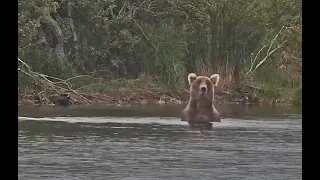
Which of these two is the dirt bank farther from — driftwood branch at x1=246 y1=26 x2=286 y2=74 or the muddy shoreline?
driftwood branch at x1=246 y1=26 x2=286 y2=74

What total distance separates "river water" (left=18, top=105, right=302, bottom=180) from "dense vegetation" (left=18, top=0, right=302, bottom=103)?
936 centimetres

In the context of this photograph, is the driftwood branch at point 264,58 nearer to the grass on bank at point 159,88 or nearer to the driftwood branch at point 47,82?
the grass on bank at point 159,88

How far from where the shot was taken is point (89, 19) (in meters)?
32.6

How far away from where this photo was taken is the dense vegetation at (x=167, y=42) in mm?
30344

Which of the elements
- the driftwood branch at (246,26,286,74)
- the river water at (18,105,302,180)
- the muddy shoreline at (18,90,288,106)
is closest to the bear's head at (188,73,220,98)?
the river water at (18,105,302,180)


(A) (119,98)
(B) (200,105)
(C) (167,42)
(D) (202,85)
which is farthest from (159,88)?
(B) (200,105)

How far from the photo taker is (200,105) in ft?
60.1

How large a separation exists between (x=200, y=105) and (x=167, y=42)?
1393 centimetres

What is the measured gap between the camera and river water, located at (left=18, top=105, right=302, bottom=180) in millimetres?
11281

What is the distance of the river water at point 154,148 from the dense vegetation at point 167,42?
9.36 meters

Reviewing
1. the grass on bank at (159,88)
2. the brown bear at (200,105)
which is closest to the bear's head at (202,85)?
the brown bear at (200,105)
